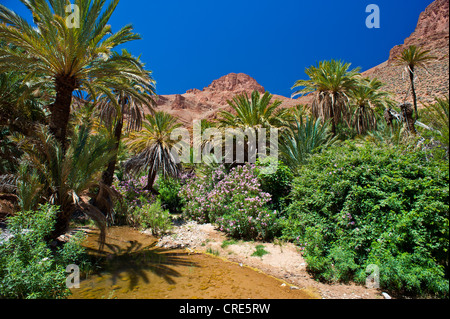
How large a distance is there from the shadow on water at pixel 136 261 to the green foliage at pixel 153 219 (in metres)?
0.91

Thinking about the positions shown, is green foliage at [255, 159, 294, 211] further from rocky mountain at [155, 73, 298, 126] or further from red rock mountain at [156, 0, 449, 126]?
rocky mountain at [155, 73, 298, 126]

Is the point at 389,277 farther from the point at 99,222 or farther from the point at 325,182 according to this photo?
the point at 99,222

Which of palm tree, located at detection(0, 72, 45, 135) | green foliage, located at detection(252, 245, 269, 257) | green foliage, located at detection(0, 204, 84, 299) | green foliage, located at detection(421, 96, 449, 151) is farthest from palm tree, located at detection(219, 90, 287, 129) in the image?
green foliage, located at detection(0, 204, 84, 299)

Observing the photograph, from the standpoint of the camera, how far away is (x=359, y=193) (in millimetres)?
5059

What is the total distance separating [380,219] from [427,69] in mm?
18842

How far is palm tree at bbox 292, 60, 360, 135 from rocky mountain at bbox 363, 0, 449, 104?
2571 millimetres

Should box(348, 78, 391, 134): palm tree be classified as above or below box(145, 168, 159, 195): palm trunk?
above

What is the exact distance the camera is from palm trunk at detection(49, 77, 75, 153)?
21.7ft

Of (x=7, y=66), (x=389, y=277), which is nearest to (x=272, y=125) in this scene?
(x=389, y=277)

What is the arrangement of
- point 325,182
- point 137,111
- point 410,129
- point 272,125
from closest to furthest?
point 325,182 < point 410,129 < point 137,111 < point 272,125

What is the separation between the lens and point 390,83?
4875 cm

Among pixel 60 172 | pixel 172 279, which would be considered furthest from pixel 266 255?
pixel 60 172

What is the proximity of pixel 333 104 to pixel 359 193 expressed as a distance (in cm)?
755

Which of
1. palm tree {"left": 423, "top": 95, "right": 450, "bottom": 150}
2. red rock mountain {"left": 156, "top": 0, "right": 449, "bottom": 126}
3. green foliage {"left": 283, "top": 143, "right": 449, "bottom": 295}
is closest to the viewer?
palm tree {"left": 423, "top": 95, "right": 450, "bottom": 150}
